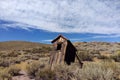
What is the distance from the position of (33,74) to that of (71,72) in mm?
3324

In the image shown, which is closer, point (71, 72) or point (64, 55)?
point (71, 72)

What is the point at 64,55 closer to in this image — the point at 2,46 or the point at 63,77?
the point at 63,77

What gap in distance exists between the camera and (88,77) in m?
7.98

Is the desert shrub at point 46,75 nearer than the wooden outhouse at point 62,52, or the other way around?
the desert shrub at point 46,75

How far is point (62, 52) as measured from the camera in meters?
12.8

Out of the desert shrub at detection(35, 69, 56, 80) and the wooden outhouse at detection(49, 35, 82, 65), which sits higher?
the wooden outhouse at detection(49, 35, 82, 65)

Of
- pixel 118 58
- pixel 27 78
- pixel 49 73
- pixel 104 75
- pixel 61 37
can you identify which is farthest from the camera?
pixel 118 58

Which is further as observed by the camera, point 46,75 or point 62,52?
point 62,52

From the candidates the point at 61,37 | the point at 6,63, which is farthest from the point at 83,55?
the point at 61,37

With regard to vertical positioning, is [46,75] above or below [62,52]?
below

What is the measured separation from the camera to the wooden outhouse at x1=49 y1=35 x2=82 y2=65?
12.7 meters

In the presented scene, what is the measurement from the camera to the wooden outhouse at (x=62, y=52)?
1267 centimetres

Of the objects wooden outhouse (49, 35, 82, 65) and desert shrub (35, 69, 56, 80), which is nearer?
desert shrub (35, 69, 56, 80)

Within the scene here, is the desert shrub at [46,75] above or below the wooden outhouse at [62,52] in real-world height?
below
